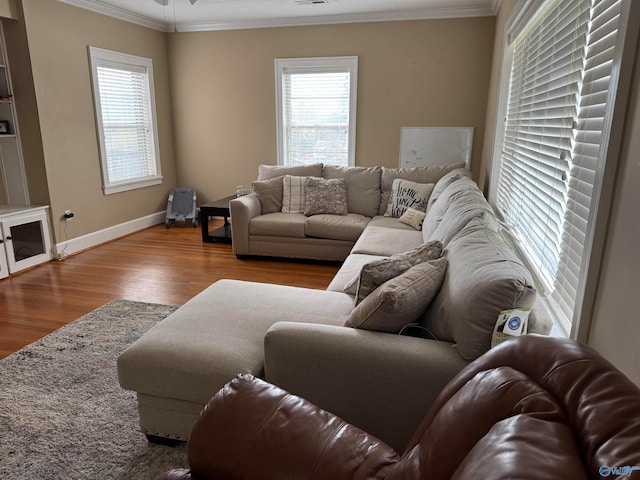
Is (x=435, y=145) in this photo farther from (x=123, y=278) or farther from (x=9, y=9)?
(x=9, y=9)

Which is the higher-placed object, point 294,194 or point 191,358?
point 294,194

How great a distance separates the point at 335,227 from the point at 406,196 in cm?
75

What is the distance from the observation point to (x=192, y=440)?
1226 millimetres

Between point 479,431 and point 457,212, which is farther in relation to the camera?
point 457,212

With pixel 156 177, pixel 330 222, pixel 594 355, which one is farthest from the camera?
pixel 156 177

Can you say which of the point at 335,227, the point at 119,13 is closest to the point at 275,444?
the point at 335,227

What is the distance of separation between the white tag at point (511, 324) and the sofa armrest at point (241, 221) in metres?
3.24

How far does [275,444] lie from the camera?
1167 mm

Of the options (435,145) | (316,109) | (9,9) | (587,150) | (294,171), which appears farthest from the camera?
(316,109)

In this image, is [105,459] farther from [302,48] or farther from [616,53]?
[302,48]

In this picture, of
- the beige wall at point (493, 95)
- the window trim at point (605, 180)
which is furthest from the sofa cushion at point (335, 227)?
the window trim at point (605, 180)

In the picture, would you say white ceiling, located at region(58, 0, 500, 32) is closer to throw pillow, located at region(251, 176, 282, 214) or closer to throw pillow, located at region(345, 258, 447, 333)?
throw pillow, located at region(251, 176, 282, 214)

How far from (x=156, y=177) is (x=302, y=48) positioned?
2.47 metres

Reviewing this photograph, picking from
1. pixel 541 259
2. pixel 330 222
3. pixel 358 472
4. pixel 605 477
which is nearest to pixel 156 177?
pixel 330 222
